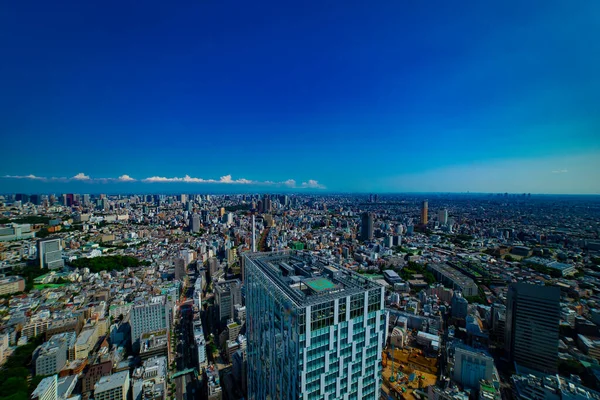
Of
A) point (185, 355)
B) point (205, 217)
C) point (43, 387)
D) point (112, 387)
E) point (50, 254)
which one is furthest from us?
point (205, 217)

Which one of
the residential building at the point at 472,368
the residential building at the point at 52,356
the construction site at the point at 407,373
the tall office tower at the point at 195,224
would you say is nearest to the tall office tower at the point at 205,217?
the tall office tower at the point at 195,224

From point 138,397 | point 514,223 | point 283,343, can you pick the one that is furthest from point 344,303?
point 514,223

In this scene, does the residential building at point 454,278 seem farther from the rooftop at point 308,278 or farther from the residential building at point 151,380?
the residential building at point 151,380

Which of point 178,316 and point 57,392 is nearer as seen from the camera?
point 57,392

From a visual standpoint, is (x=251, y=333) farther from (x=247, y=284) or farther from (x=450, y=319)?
(x=450, y=319)

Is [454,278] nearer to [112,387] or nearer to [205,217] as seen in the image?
[112,387]

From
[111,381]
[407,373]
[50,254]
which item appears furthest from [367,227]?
[50,254]
